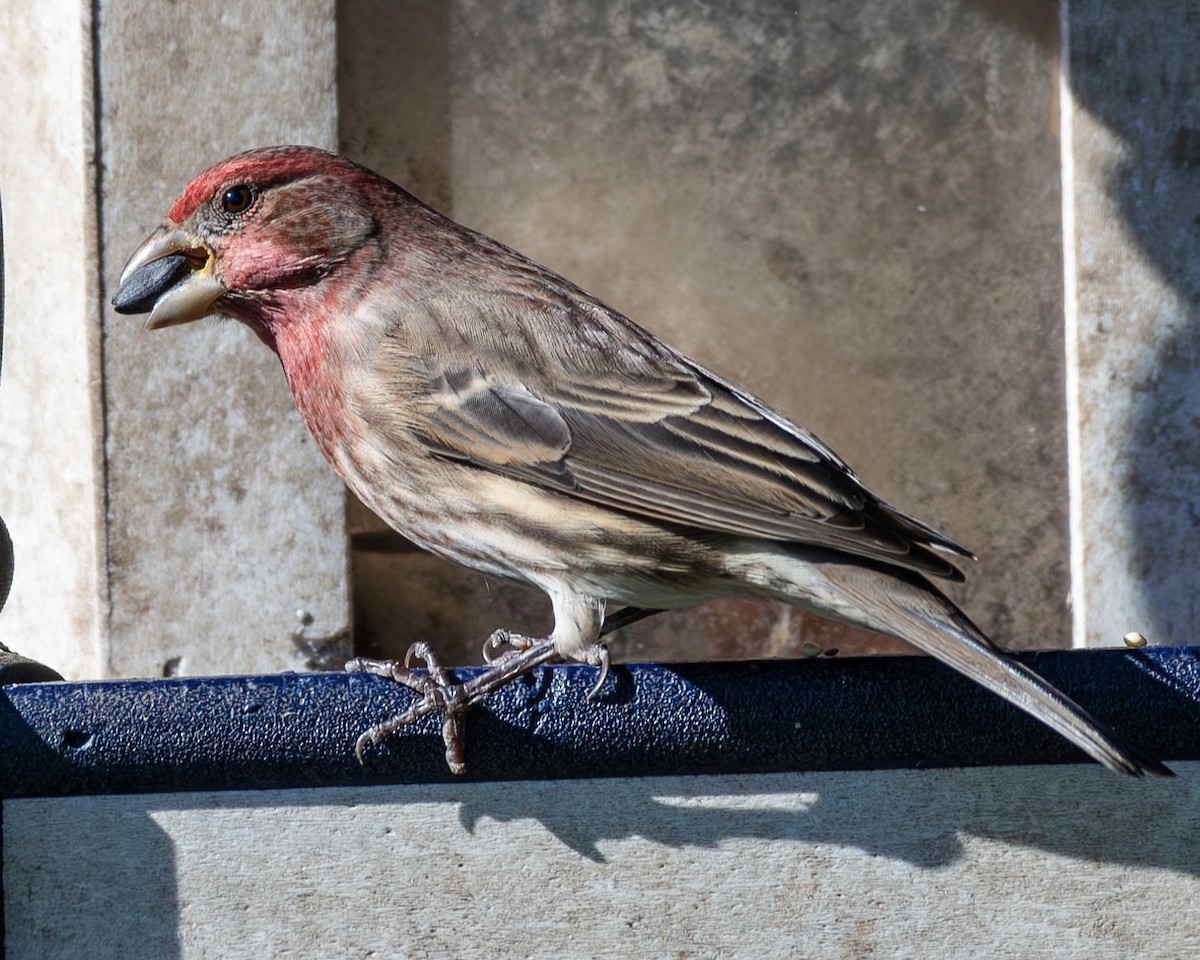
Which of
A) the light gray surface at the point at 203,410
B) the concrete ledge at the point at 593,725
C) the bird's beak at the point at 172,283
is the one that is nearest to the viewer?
the concrete ledge at the point at 593,725

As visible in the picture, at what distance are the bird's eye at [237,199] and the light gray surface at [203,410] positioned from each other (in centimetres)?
155

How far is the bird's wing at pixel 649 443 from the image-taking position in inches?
114

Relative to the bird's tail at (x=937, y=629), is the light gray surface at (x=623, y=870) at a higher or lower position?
lower

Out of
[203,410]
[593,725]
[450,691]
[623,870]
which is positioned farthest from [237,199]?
[203,410]

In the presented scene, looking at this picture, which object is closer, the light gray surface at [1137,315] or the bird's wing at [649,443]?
the bird's wing at [649,443]

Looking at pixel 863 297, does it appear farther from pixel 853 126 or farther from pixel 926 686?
pixel 926 686

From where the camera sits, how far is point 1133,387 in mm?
5449

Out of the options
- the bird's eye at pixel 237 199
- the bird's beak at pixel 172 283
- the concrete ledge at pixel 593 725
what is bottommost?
the concrete ledge at pixel 593 725

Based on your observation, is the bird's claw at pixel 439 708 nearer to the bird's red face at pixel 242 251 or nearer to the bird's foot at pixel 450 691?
the bird's foot at pixel 450 691

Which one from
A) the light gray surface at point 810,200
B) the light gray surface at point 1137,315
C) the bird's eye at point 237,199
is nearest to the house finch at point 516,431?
the bird's eye at point 237,199

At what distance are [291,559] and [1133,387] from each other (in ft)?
8.60

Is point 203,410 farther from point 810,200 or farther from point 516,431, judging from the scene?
point 516,431

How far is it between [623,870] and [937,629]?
62 centimetres

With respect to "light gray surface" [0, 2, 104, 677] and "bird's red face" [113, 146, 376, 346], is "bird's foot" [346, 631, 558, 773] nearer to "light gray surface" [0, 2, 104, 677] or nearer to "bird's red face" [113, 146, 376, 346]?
"bird's red face" [113, 146, 376, 346]
